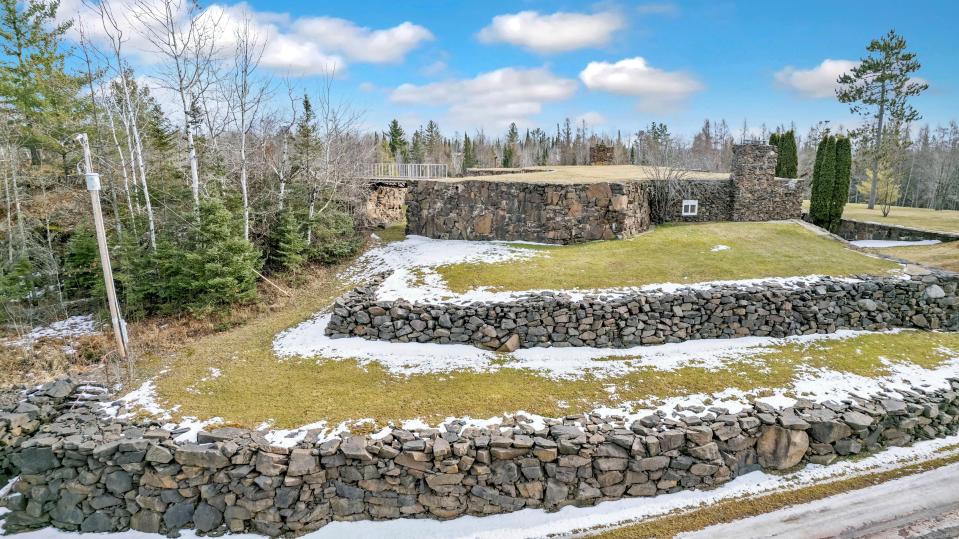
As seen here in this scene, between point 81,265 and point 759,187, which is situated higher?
point 759,187

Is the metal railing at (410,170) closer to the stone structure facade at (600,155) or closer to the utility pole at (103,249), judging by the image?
the stone structure facade at (600,155)

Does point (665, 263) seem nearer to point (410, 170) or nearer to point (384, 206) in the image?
point (384, 206)

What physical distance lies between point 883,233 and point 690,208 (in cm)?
1018

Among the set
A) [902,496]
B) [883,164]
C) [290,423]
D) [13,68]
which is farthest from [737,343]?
[883,164]

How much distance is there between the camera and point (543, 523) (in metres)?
7.08

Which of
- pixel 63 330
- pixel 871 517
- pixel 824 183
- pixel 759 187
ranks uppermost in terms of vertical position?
pixel 824 183

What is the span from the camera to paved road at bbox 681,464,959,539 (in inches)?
262

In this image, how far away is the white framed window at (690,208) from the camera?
21219 mm

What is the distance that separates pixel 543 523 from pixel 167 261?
14.2 meters

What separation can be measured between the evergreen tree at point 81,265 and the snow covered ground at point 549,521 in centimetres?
1202

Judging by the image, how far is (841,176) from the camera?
909 inches

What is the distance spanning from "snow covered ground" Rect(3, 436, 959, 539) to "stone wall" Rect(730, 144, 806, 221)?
1643 cm

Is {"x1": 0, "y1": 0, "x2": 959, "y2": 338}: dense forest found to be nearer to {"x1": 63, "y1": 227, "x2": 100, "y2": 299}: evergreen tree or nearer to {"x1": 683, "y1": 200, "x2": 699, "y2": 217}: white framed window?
{"x1": 63, "y1": 227, "x2": 100, "y2": 299}: evergreen tree

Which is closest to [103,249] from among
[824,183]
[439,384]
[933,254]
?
[439,384]
